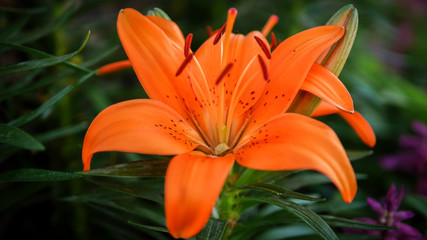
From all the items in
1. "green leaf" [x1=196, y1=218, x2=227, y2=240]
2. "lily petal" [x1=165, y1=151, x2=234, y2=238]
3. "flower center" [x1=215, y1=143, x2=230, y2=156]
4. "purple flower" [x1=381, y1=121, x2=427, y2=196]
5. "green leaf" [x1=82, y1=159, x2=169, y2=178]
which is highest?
"lily petal" [x1=165, y1=151, x2=234, y2=238]

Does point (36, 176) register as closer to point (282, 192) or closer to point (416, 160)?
point (282, 192)

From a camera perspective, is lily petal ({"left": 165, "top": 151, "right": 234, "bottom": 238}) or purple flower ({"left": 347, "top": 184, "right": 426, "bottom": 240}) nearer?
lily petal ({"left": 165, "top": 151, "right": 234, "bottom": 238})

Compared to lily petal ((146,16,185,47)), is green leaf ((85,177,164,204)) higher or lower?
lower

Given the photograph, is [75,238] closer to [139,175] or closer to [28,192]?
[28,192]

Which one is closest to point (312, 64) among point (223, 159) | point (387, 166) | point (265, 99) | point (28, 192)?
point (265, 99)

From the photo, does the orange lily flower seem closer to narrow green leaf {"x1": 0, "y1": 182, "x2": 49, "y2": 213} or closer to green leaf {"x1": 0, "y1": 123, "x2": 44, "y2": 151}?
green leaf {"x1": 0, "y1": 123, "x2": 44, "y2": 151}

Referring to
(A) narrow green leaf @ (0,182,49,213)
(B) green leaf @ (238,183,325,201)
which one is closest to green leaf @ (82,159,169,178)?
(B) green leaf @ (238,183,325,201)
